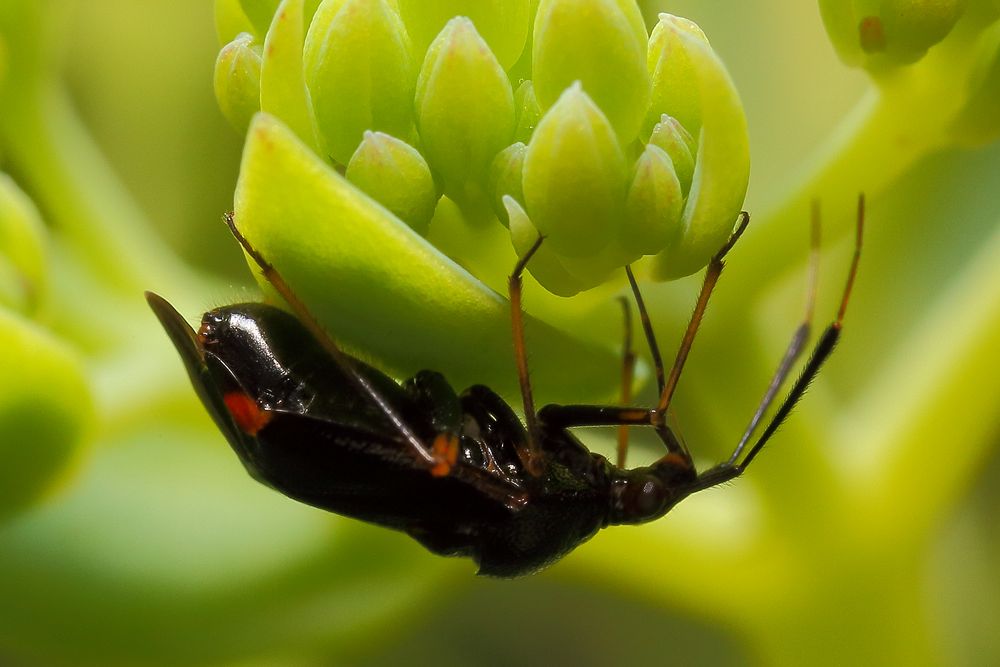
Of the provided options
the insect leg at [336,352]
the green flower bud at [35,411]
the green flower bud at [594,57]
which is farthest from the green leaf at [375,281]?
the green flower bud at [35,411]

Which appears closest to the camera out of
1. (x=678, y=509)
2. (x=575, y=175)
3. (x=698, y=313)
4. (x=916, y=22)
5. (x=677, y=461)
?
(x=575, y=175)

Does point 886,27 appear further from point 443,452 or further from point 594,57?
point 443,452

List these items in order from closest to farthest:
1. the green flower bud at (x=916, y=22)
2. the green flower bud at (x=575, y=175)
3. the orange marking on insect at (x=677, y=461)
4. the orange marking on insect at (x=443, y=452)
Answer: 1. the green flower bud at (x=575, y=175)
2. the green flower bud at (x=916, y=22)
3. the orange marking on insect at (x=443, y=452)
4. the orange marking on insect at (x=677, y=461)

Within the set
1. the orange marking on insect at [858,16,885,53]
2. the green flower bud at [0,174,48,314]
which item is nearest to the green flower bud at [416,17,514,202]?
the orange marking on insect at [858,16,885,53]

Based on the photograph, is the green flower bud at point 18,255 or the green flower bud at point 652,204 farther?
the green flower bud at point 18,255

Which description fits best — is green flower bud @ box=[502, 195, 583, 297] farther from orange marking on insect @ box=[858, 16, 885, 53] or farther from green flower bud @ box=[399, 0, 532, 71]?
orange marking on insect @ box=[858, 16, 885, 53]

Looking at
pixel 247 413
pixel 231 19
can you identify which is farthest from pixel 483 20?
pixel 247 413

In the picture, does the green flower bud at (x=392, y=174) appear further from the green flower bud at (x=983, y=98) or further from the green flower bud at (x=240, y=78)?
the green flower bud at (x=983, y=98)
